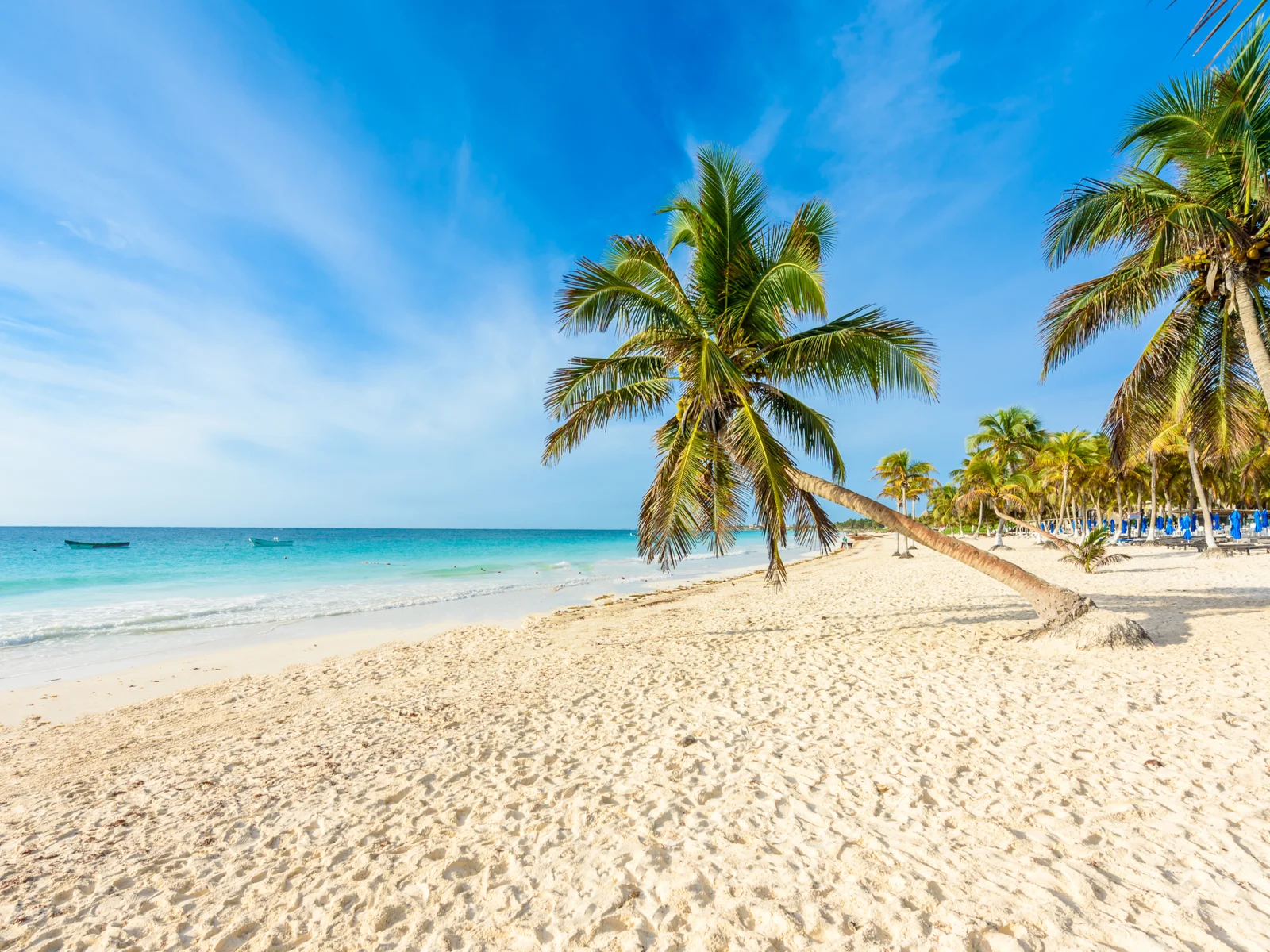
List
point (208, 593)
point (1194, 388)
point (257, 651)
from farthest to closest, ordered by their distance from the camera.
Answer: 1. point (208, 593)
2. point (257, 651)
3. point (1194, 388)

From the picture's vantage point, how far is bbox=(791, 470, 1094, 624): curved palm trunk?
6527mm

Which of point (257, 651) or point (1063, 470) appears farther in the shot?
point (1063, 470)

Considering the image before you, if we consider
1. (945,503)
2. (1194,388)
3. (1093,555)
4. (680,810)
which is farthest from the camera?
(945,503)

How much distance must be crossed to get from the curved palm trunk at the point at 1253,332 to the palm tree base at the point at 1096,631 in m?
3.31

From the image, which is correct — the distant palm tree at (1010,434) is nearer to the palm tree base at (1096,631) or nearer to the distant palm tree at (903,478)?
the distant palm tree at (903,478)

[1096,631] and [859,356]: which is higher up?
[859,356]

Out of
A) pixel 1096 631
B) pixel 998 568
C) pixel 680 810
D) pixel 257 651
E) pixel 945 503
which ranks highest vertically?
pixel 945 503

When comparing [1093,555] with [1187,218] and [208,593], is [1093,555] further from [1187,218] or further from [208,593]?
[208,593]

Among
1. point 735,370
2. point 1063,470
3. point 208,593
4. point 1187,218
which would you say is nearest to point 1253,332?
point 1187,218

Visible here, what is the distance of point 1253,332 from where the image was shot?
20.8 feet

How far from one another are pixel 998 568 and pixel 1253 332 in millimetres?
4147

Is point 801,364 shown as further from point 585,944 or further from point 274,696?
point 274,696

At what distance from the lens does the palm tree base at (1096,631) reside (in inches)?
242

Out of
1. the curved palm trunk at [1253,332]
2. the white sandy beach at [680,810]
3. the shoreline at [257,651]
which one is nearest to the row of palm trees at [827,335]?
the curved palm trunk at [1253,332]
